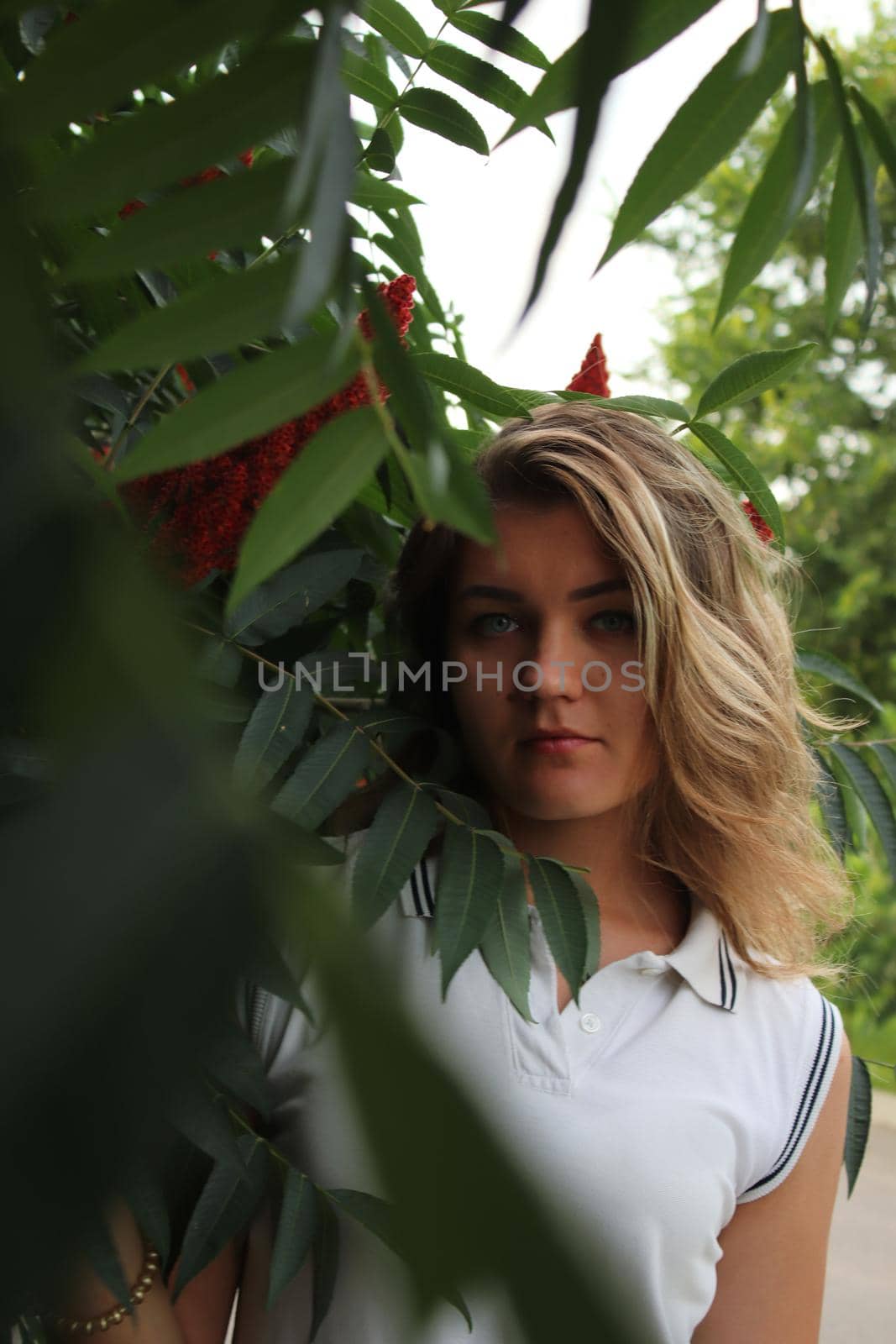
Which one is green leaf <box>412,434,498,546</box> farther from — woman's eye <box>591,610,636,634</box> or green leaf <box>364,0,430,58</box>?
woman's eye <box>591,610,636,634</box>

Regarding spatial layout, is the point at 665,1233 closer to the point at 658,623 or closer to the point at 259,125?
the point at 658,623

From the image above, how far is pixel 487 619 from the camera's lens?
3.05 ft

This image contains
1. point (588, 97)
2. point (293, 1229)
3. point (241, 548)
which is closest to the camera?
point (588, 97)

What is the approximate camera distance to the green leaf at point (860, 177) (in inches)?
11.4

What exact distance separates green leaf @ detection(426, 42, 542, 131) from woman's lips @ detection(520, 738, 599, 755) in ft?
1.37

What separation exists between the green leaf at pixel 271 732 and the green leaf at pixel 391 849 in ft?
A: 0.20

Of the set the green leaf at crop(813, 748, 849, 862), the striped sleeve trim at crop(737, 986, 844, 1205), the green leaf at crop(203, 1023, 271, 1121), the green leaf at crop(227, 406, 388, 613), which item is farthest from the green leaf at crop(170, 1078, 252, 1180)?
the green leaf at crop(813, 748, 849, 862)

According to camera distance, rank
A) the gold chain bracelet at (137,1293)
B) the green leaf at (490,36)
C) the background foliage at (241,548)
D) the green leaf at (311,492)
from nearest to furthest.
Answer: the background foliage at (241,548), the green leaf at (311,492), the green leaf at (490,36), the gold chain bracelet at (137,1293)

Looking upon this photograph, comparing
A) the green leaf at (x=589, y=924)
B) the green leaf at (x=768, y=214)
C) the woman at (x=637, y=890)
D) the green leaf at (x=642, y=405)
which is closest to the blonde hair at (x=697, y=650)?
the woman at (x=637, y=890)

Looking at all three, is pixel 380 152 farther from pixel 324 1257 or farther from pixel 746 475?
pixel 324 1257

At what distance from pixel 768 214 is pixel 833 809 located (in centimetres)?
77

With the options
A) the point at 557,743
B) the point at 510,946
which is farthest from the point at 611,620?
the point at 510,946

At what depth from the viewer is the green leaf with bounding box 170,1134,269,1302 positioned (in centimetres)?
61

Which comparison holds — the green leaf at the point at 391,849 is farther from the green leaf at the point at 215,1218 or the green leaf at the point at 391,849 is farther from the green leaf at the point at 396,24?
the green leaf at the point at 396,24
